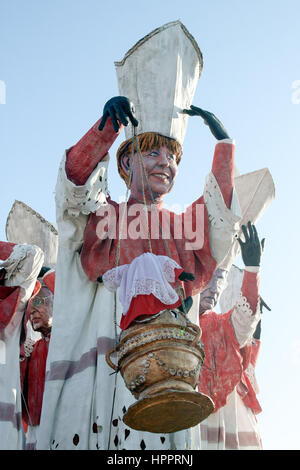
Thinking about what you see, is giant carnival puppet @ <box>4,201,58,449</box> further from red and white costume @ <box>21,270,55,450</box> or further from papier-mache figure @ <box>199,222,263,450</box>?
papier-mache figure @ <box>199,222,263,450</box>

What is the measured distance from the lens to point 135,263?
482 centimetres

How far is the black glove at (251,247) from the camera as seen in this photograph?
7.00 meters

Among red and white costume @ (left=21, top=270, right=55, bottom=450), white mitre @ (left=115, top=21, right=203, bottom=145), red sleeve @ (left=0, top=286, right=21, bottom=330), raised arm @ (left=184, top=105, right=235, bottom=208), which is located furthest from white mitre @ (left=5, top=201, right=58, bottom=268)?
raised arm @ (left=184, top=105, right=235, bottom=208)

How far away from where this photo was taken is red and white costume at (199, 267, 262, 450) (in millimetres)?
7312

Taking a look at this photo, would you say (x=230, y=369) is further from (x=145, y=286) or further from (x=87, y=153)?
(x=145, y=286)

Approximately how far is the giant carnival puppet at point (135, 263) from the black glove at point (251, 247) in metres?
0.95

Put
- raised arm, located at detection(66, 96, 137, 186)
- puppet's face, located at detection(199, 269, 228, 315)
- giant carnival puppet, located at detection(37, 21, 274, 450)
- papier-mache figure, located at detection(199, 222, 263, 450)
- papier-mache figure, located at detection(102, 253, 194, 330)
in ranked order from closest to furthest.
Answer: giant carnival puppet, located at detection(37, 21, 274, 450), papier-mache figure, located at detection(102, 253, 194, 330), raised arm, located at detection(66, 96, 137, 186), papier-mache figure, located at detection(199, 222, 263, 450), puppet's face, located at detection(199, 269, 228, 315)

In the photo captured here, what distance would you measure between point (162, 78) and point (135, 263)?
215 cm

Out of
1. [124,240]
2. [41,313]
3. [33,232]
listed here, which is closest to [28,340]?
[41,313]

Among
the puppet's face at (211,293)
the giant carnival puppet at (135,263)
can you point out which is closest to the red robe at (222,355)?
the puppet's face at (211,293)

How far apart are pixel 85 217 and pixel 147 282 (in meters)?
1.40

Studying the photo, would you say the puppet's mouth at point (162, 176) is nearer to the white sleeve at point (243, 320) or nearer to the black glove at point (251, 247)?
the black glove at point (251, 247)

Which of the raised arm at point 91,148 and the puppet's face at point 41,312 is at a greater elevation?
the raised arm at point 91,148

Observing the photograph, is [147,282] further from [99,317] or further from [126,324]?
[99,317]
